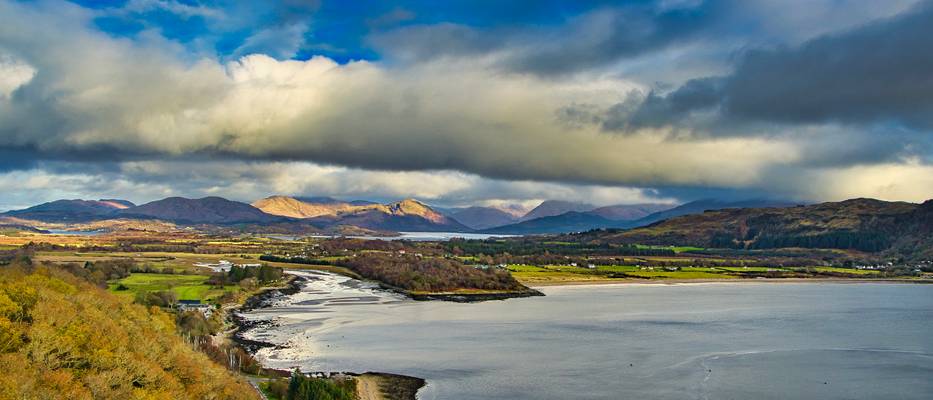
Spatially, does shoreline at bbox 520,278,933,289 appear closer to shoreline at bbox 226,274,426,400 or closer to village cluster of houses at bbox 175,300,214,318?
village cluster of houses at bbox 175,300,214,318

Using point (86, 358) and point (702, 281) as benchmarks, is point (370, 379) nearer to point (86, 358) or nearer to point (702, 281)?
point (86, 358)

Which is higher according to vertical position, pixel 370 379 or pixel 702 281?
pixel 702 281

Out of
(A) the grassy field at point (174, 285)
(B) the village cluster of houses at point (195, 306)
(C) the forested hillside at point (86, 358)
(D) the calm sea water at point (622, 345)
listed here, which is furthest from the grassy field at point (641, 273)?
(C) the forested hillside at point (86, 358)

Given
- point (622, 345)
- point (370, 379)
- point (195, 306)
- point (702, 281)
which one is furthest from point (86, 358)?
point (702, 281)

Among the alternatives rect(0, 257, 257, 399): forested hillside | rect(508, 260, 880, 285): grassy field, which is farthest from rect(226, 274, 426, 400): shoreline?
rect(508, 260, 880, 285): grassy field

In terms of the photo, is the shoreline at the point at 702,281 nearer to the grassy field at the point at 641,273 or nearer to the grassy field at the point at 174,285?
the grassy field at the point at 641,273

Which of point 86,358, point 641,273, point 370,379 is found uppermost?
point 641,273

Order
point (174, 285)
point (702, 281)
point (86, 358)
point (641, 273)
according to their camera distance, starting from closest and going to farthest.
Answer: point (86, 358), point (174, 285), point (702, 281), point (641, 273)

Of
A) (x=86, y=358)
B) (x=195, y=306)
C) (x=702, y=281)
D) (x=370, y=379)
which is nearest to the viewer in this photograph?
(x=86, y=358)
